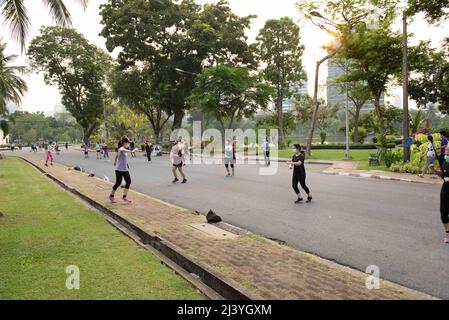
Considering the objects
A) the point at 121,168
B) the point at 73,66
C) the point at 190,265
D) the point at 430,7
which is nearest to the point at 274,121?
the point at 73,66

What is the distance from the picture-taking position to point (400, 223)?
797cm

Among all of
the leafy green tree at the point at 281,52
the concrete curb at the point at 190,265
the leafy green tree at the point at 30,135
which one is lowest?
the concrete curb at the point at 190,265

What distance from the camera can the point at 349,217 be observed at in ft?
28.5

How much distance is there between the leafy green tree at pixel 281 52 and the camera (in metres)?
45.0

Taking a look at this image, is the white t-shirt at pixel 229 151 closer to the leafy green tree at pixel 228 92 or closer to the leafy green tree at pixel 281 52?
the leafy green tree at pixel 228 92

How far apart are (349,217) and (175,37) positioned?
36.3m

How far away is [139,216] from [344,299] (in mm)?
5510

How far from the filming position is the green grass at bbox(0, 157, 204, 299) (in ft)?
14.6

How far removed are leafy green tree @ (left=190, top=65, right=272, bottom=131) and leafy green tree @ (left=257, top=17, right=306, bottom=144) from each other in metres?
8.33

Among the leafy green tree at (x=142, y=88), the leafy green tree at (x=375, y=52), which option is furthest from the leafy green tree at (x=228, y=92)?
the leafy green tree at (x=375, y=52)

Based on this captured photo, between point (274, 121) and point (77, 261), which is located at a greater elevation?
point (274, 121)

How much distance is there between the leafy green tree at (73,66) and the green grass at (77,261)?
49678 millimetres

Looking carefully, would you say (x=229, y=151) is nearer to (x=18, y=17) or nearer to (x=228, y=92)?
(x=18, y=17)

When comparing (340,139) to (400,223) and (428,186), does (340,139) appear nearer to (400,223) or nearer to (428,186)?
(428,186)
